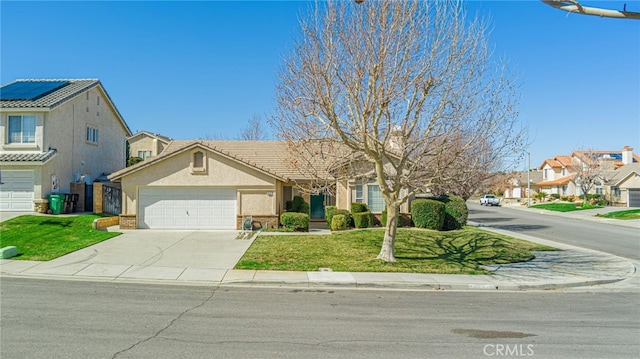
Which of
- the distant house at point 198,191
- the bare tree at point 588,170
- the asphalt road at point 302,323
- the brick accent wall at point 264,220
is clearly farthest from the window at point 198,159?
the bare tree at point 588,170

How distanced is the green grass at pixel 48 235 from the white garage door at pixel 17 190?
258cm

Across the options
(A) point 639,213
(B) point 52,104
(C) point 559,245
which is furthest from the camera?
(A) point 639,213

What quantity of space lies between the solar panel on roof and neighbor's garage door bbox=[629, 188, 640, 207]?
195 feet

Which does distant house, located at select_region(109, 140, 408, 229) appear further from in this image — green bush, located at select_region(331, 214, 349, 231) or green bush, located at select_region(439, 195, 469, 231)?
green bush, located at select_region(439, 195, 469, 231)

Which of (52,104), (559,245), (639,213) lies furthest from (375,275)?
(639,213)

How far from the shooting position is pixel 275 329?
22.9 ft

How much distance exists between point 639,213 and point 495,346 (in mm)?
39124

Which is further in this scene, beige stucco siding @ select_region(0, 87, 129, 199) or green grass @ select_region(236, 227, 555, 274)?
beige stucco siding @ select_region(0, 87, 129, 199)

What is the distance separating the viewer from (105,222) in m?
19.8

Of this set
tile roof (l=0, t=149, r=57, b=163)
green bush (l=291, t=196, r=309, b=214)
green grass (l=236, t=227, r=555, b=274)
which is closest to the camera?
green grass (l=236, t=227, r=555, b=274)

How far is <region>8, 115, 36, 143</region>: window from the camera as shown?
21984 millimetres

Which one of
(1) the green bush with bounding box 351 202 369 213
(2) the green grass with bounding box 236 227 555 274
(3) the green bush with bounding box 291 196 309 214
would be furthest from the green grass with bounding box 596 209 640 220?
(3) the green bush with bounding box 291 196 309 214

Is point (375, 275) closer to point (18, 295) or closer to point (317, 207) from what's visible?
point (18, 295)

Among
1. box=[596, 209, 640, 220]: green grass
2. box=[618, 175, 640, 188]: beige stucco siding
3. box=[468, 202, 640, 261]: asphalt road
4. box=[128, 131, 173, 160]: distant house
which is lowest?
box=[468, 202, 640, 261]: asphalt road
